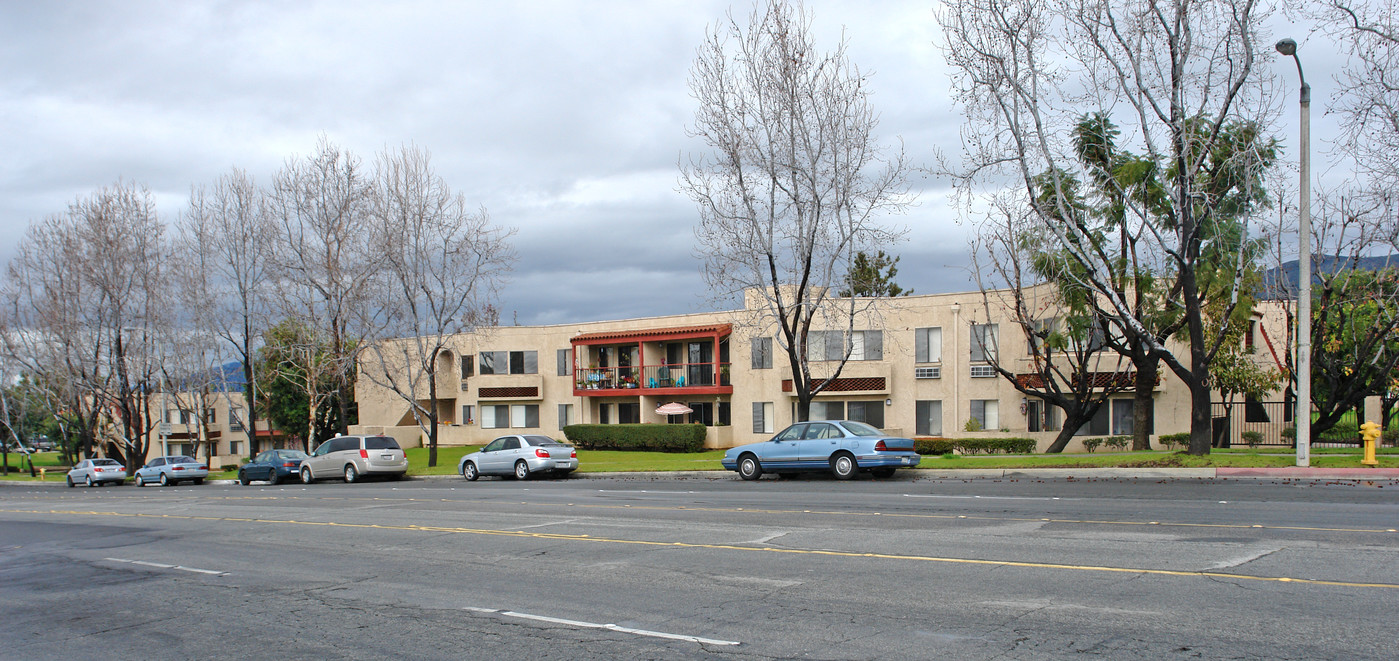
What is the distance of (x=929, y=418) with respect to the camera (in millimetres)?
39062

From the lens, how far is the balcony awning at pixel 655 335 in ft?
143

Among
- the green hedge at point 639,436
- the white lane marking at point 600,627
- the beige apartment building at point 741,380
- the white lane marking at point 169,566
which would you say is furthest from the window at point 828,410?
the white lane marking at point 600,627

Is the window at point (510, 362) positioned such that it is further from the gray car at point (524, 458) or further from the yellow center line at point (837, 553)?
the yellow center line at point (837, 553)

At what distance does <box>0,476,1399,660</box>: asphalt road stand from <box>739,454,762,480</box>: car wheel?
6.48 m

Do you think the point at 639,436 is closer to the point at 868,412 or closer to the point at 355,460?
the point at 868,412

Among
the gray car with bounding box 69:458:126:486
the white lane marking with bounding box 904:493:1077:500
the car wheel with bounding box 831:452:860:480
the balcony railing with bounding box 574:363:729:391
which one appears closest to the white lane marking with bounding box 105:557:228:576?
the white lane marking with bounding box 904:493:1077:500

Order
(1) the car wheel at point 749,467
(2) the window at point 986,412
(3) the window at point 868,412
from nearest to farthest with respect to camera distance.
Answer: (1) the car wheel at point 749,467 → (2) the window at point 986,412 → (3) the window at point 868,412

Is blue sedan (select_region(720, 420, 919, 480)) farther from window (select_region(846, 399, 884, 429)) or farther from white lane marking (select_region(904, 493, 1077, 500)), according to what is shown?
window (select_region(846, 399, 884, 429))

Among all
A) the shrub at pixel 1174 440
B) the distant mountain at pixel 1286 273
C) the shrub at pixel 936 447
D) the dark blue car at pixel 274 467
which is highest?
the distant mountain at pixel 1286 273

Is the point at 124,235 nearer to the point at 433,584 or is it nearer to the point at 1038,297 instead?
the point at 1038,297

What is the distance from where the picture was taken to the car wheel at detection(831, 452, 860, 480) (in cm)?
2184

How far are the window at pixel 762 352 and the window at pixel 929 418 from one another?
22.5 ft

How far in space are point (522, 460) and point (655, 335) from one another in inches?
681

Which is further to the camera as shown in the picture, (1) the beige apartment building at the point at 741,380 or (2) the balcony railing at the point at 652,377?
(2) the balcony railing at the point at 652,377
